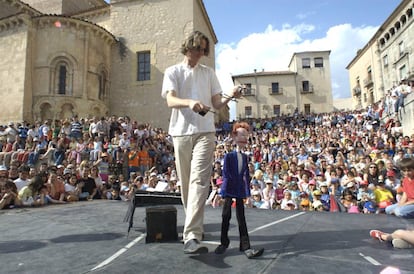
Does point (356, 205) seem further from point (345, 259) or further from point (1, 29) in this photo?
point (1, 29)

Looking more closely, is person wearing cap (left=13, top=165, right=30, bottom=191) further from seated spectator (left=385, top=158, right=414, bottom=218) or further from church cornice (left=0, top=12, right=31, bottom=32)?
church cornice (left=0, top=12, right=31, bottom=32)

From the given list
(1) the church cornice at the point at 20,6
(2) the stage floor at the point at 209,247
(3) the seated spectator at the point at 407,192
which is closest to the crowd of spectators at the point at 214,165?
(3) the seated spectator at the point at 407,192

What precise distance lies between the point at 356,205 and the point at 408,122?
8077 millimetres

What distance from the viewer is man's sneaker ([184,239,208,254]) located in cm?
284

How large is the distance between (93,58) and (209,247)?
76.0 ft

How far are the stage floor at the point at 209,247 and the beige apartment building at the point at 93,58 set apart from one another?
774 inches

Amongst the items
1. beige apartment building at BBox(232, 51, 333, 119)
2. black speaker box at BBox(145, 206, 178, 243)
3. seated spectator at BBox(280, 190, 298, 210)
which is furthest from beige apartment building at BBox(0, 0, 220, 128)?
beige apartment building at BBox(232, 51, 333, 119)

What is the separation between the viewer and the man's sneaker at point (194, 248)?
9.33 ft

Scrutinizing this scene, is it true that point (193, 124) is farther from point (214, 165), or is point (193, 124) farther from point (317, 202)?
point (214, 165)

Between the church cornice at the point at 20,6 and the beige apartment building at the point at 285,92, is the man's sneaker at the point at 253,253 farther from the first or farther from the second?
the beige apartment building at the point at 285,92

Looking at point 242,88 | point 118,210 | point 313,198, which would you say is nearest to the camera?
point 242,88

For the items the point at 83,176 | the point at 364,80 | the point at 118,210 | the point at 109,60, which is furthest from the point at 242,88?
the point at 364,80

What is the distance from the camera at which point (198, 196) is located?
305 centimetres

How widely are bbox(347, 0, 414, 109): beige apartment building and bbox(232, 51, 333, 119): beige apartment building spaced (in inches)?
182
